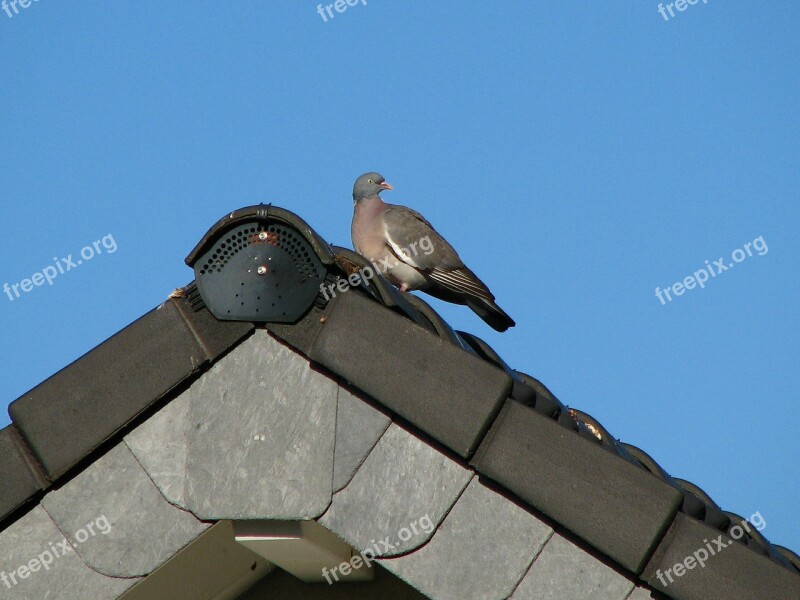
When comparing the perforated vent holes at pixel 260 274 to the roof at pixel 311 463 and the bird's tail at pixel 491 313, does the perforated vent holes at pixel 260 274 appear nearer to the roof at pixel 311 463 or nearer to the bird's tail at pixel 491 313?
the roof at pixel 311 463

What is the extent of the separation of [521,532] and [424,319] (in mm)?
843

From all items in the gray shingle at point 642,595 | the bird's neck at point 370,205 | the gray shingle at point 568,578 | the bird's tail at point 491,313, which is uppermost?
the bird's neck at point 370,205

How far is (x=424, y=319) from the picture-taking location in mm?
3256

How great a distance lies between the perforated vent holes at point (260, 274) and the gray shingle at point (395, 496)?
46cm

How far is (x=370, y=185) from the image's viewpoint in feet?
26.1

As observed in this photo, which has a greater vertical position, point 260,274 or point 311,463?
point 260,274

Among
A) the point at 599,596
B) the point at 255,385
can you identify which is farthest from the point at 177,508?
the point at 599,596

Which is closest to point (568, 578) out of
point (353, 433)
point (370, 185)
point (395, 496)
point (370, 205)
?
point (395, 496)

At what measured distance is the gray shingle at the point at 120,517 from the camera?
2.74 m

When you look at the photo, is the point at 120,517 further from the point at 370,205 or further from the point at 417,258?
the point at 370,205

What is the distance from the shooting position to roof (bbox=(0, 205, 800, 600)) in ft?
8.40

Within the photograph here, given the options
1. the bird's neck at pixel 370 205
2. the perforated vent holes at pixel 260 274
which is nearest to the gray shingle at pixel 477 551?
the perforated vent holes at pixel 260 274

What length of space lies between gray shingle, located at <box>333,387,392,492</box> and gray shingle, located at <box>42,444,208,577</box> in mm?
381

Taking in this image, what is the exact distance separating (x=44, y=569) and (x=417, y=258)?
A: 14.9ft
